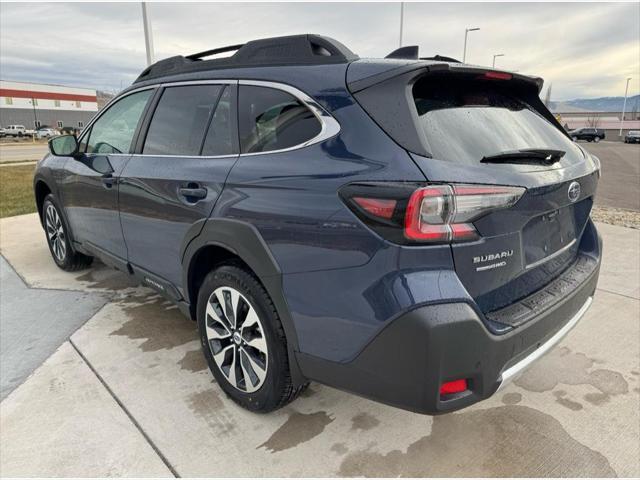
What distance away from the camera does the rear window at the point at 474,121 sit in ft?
6.11

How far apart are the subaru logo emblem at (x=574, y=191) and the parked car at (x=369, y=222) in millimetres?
15

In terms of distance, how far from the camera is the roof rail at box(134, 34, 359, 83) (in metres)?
2.15

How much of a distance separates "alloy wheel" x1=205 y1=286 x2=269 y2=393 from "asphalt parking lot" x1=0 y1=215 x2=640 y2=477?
21 centimetres

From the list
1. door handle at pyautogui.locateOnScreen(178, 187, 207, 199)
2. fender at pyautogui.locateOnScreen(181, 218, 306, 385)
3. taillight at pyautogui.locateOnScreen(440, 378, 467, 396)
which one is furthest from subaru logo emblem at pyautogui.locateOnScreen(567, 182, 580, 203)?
door handle at pyautogui.locateOnScreen(178, 187, 207, 199)

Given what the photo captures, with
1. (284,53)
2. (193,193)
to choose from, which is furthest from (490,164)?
(193,193)

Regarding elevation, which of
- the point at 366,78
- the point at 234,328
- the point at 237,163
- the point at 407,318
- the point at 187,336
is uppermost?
the point at 366,78

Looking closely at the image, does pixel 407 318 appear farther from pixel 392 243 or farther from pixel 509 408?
pixel 509 408

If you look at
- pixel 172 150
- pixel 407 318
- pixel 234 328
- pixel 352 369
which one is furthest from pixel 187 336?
pixel 407 318

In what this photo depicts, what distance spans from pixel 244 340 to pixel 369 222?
1018mm

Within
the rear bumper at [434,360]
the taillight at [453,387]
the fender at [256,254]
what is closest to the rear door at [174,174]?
the fender at [256,254]

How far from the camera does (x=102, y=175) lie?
3432mm

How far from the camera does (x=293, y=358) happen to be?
2.09 meters

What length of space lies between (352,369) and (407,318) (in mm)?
374

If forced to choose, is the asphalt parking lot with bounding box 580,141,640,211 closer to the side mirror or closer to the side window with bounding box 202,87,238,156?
the side window with bounding box 202,87,238,156
